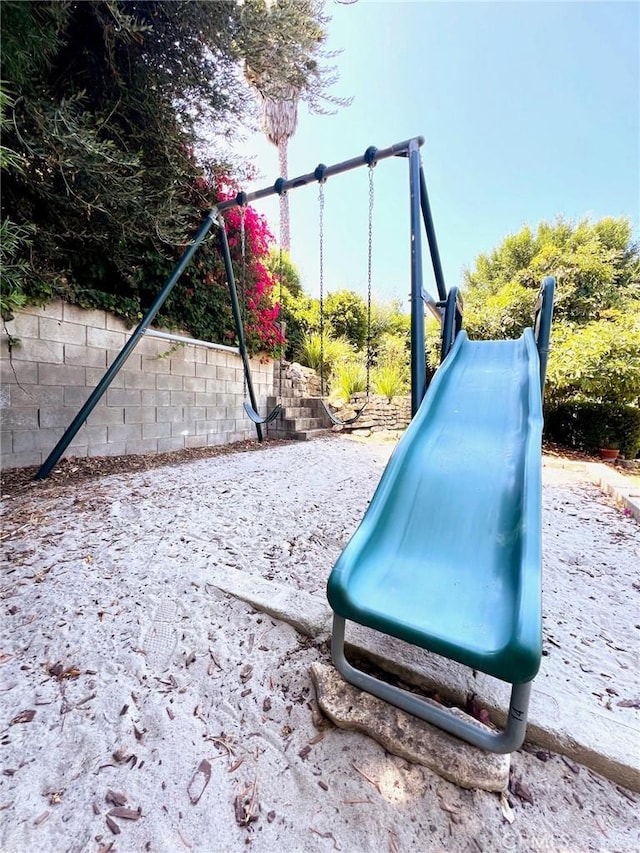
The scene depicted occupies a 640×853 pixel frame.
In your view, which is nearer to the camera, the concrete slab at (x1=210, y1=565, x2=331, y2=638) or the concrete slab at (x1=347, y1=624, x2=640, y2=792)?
the concrete slab at (x1=347, y1=624, x2=640, y2=792)

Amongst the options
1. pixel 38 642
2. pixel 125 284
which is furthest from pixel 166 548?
pixel 125 284

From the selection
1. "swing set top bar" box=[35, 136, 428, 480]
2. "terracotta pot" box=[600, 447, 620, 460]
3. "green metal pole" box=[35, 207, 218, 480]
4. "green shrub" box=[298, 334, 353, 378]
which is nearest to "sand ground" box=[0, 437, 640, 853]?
"green metal pole" box=[35, 207, 218, 480]

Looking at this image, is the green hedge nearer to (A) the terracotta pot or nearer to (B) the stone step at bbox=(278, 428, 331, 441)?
(A) the terracotta pot

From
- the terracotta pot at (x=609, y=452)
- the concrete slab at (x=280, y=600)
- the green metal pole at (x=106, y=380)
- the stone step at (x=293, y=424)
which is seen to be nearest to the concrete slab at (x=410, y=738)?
the concrete slab at (x=280, y=600)

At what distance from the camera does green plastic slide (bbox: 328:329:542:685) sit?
81 centimetres

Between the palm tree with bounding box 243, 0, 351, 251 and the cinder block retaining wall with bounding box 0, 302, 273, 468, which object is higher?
the palm tree with bounding box 243, 0, 351, 251

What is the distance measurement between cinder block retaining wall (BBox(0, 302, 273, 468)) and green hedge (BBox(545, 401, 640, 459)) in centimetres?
493

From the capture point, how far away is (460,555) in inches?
43.5

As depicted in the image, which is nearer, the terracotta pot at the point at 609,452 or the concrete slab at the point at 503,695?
the concrete slab at the point at 503,695

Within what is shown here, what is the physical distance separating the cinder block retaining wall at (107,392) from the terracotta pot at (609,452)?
208 inches

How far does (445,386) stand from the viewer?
6.81 ft

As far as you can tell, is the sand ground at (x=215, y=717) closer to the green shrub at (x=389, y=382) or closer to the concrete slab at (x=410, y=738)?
the concrete slab at (x=410, y=738)

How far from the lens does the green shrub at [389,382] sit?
6.51 m

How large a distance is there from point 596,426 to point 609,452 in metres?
0.39
